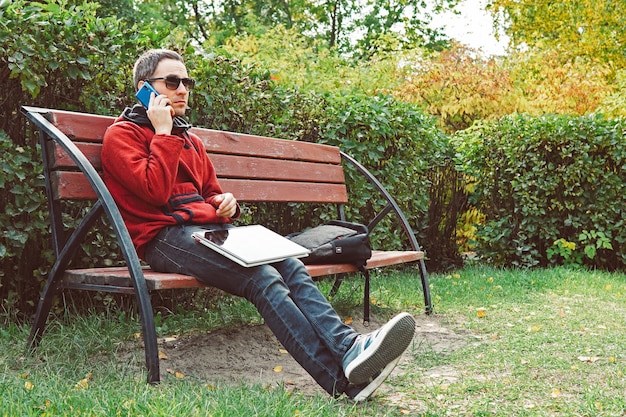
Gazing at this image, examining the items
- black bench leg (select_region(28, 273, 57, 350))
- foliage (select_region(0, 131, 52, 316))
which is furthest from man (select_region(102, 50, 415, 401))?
foliage (select_region(0, 131, 52, 316))

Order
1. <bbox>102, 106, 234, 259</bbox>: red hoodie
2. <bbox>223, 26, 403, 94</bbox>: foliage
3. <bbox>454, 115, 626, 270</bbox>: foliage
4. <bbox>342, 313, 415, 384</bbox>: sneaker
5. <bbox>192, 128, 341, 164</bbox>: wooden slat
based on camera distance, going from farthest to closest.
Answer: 1. <bbox>223, 26, 403, 94</bbox>: foliage
2. <bbox>454, 115, 626, 270</bbox>: foliage
3. <bbox>192, 128, 341, 164</bbox>: wooden slat
4. <bbox>102, 106, 234, 259</bbox>: red hoodie
5. <bbox>342, 313, 415, 384</bbox>: sneaker

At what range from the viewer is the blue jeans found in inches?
105

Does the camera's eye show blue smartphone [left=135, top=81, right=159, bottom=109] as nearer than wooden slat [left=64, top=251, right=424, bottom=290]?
No

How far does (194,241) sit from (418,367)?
1.26 meters

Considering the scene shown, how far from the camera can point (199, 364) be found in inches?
129

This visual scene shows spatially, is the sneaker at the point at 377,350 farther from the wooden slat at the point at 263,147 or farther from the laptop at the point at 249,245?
the wooden slat at the point at 263,147

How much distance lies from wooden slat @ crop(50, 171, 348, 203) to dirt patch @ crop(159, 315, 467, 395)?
77 centimetres

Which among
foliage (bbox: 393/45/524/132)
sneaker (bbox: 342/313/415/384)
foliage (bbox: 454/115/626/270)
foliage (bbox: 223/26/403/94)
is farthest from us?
foliage (bbox: 223/26/403/94)

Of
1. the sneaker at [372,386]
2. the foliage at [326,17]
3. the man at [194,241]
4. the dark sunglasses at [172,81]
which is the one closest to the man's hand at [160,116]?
the man at [194,241]

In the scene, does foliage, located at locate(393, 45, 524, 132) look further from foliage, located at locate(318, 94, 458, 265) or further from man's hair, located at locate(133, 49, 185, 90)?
man's hair, located at locate(133, 49, 185, 90)

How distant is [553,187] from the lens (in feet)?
22.7

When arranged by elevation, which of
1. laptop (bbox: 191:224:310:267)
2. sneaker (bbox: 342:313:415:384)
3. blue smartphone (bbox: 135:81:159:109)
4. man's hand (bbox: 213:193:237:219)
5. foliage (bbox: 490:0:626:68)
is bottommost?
sneaker (bbox: 342:313:415:384)

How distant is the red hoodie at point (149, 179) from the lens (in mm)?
2957

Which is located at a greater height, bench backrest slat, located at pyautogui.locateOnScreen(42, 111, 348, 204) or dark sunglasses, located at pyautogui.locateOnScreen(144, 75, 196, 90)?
dark sunglasses, located at pyautogui.locateOnScreen(144, 75, 196, 90)
